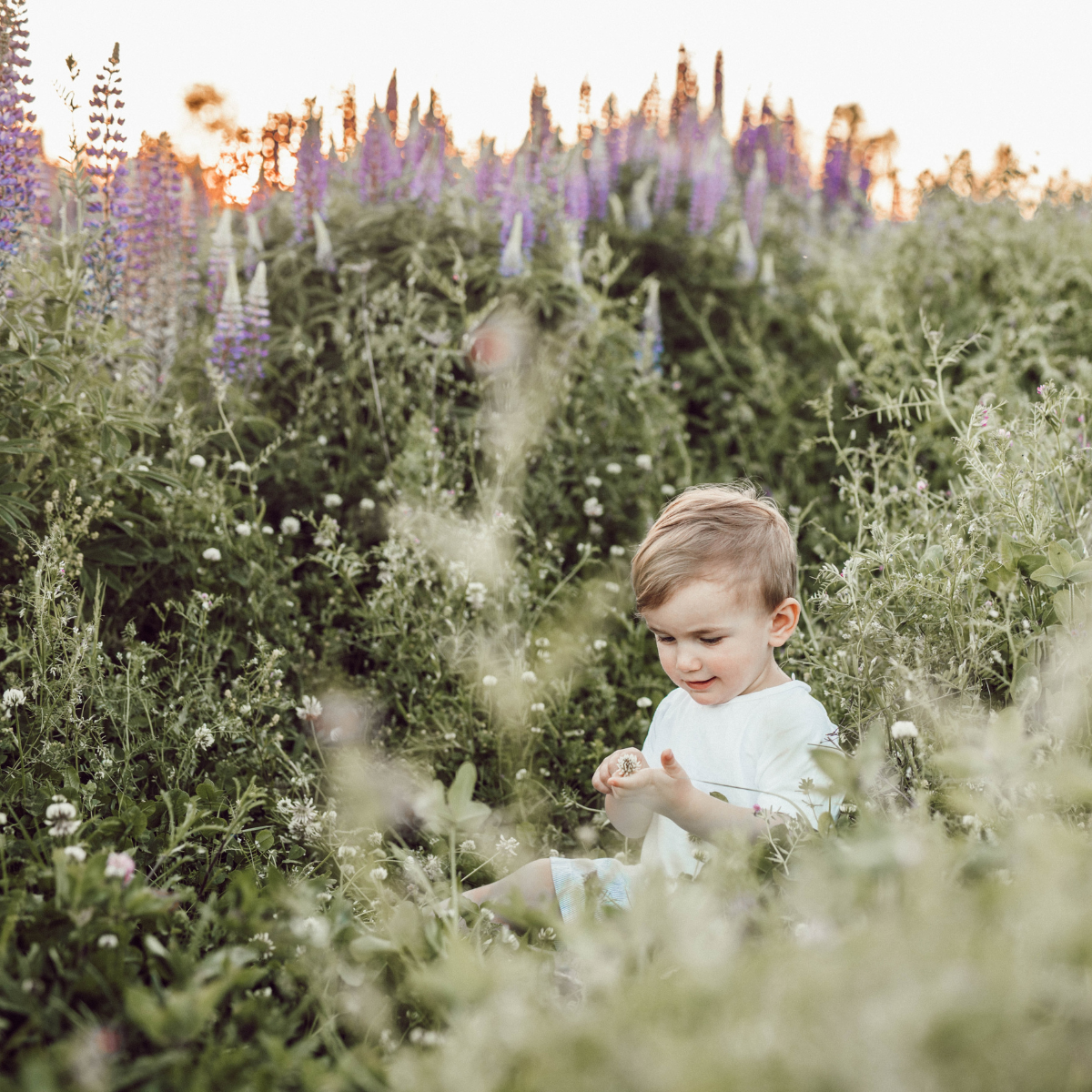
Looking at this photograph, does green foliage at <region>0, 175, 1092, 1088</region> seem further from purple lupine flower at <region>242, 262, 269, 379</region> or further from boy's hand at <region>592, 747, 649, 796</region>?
boy's hand at <region>592, 747, 649, 796</region>

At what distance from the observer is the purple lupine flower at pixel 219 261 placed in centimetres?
412

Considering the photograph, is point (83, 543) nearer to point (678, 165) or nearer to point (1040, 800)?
point (1040, 800)

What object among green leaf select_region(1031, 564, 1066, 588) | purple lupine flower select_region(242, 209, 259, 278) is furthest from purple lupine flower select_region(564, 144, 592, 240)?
green leaf select_region(1031, 564, 1066, 588)

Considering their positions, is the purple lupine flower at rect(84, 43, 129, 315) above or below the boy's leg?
above

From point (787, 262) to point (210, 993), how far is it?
5401 millimetres

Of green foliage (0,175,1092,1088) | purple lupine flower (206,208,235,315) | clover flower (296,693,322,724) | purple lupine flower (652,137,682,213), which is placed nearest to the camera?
green foliage (0,175,1092,1088)

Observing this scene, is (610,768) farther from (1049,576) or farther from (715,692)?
(1049,576)

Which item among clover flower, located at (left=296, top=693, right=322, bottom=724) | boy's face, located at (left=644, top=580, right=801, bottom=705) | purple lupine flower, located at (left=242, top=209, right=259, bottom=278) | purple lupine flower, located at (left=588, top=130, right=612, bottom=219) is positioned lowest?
clover flower, located at (left=296, top=693, right=322, bottom=724)

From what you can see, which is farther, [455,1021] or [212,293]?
[212,293]

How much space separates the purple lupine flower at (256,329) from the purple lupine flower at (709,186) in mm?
2668

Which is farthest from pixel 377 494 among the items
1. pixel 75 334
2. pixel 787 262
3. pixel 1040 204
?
pixel 1040 204

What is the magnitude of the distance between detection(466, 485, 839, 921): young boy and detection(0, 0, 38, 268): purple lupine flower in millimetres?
2027

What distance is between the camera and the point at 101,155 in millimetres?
3293

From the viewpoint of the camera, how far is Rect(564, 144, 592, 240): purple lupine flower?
200 inches
